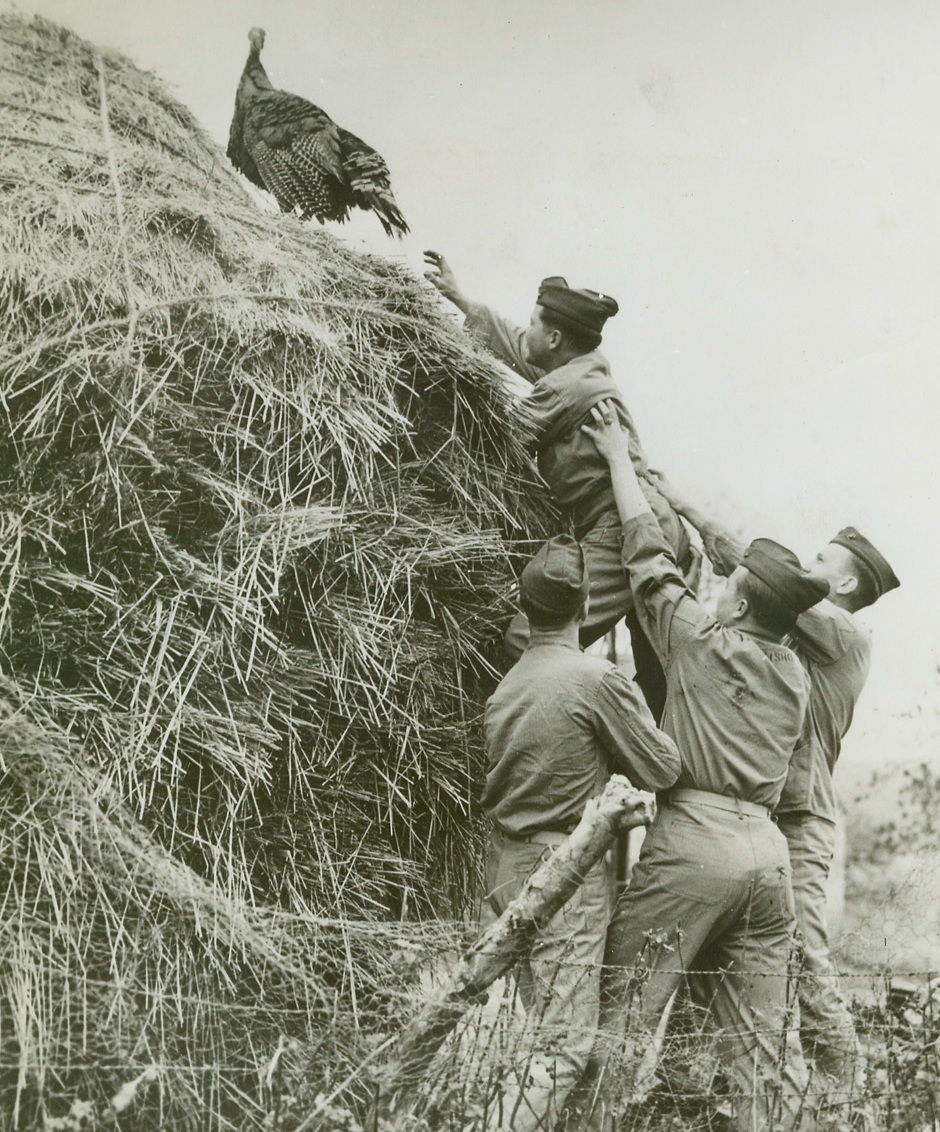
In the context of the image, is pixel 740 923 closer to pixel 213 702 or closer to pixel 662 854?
pixel 662 854

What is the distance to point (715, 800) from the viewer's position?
2.96 m

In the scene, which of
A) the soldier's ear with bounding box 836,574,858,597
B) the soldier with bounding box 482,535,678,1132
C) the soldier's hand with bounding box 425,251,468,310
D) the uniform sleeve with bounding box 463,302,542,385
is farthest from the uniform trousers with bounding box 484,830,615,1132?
the soldier's hand with bounding box 425,251,468,310

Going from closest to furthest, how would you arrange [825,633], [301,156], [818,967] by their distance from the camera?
[818,967], [825,633], [301,156]

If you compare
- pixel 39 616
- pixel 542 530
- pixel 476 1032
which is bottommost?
pixel 476 1032

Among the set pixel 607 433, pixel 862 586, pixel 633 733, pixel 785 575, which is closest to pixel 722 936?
pixel 633 733

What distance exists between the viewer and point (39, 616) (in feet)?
7.74

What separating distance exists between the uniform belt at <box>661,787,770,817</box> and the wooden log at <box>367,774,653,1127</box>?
0.72 metres

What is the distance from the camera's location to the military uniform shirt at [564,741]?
9.26 feet

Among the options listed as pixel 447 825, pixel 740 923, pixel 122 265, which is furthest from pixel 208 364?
pixel 740 923

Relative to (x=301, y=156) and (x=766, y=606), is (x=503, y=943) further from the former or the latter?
(x=301, y=156)

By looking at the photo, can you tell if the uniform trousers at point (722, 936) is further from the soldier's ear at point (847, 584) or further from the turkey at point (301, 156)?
the turkey at point (301, 156)

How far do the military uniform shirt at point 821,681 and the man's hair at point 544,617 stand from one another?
799mm

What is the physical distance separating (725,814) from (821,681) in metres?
0.76

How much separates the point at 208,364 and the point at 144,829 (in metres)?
1.08
